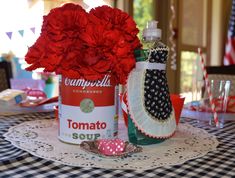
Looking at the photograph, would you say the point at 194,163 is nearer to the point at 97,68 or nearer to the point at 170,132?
the point at 170,132

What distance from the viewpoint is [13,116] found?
1002mm

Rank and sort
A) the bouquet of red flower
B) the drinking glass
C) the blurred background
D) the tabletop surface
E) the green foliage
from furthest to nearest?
the green foliage, the blurred background, the drinking glass, the bouquet of red flower, the tabletop surface

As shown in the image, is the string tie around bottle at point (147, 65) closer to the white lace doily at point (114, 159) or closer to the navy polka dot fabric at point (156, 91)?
the navy polka dot fabric at point (156, 91)

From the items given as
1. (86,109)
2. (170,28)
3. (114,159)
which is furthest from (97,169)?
(170,28)

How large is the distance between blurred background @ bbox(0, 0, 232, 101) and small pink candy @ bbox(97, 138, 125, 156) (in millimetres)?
761

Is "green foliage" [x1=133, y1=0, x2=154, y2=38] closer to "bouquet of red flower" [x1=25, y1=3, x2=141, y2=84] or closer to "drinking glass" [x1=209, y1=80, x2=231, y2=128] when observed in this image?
"drinking glass" [x1=209, y1=80, x2=231, y2=128]

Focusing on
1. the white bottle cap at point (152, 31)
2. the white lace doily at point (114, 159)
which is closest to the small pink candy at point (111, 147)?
the white lace doily at point (114, 159)

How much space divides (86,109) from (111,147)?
0.11 m

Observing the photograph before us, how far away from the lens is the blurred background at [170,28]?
2.51 metres

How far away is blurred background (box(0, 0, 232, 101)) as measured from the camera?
2.51 metres

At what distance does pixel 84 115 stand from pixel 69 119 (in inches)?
1.4

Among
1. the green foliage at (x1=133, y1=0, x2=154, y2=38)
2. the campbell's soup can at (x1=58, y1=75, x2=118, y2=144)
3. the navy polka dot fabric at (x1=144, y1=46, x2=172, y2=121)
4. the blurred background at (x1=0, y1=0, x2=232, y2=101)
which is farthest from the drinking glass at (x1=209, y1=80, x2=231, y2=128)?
the green foliage at (x1=133, y1=0, x2=154, y2=38)

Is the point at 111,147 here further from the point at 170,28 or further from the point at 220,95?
the point at 170,28

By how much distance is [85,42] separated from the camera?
0.63m
